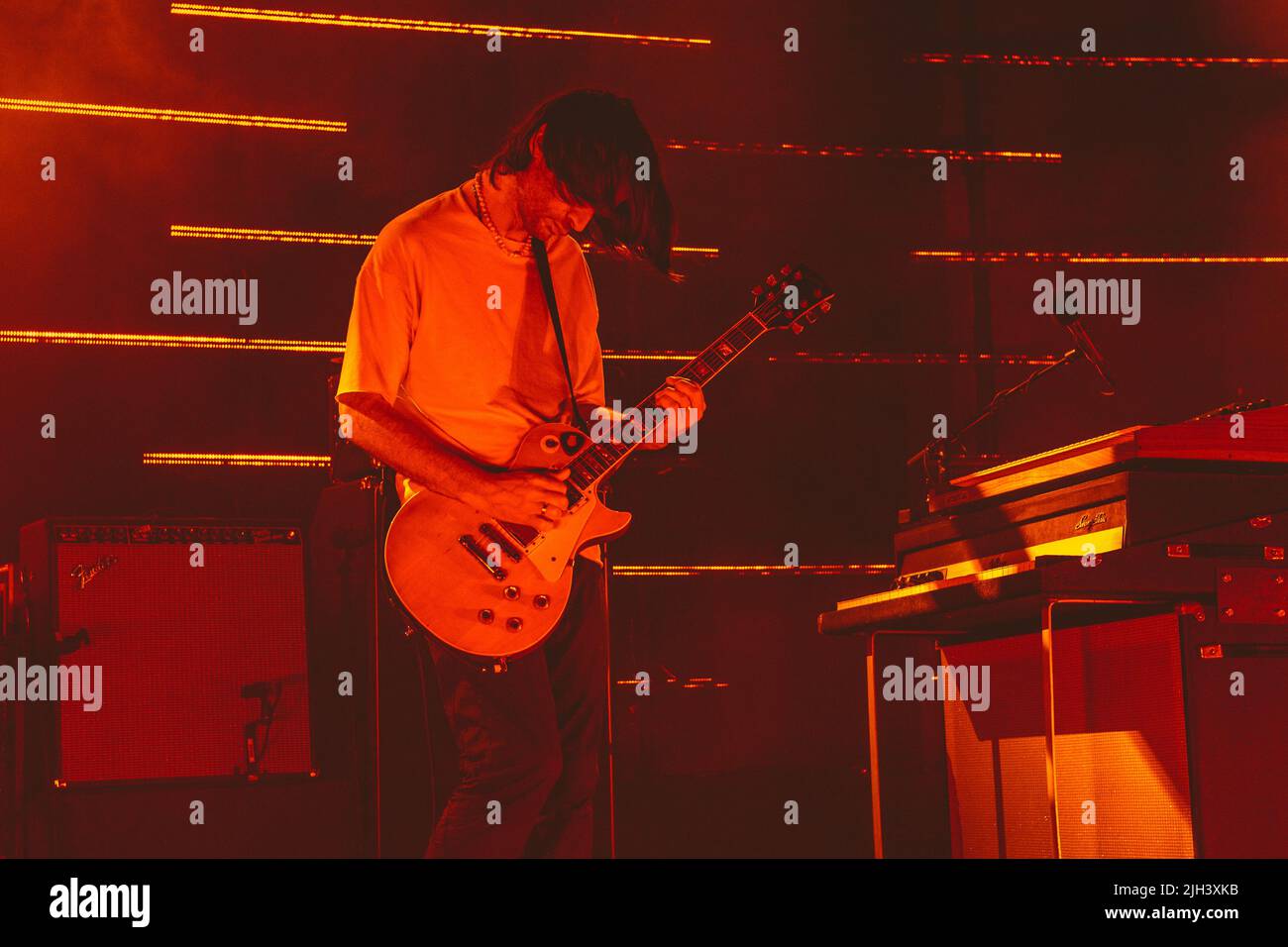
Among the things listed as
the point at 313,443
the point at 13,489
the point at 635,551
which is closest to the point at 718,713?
the point at 635,551

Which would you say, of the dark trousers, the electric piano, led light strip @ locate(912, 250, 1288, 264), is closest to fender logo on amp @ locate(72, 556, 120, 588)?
the dark trousers

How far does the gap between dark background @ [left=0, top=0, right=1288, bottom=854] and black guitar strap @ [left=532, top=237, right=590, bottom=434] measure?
3.03ft

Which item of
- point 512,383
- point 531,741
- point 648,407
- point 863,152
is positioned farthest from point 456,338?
point 863,152

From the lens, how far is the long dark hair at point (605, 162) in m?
2.88

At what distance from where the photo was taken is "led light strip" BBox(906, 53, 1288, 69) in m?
4.77

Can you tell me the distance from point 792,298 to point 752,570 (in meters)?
1.34

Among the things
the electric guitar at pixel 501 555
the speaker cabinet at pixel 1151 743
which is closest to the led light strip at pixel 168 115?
the electric guitar at pixel 501 555

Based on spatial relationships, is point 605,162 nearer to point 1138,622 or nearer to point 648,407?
point 648,407

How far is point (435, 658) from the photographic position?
9.07 feet

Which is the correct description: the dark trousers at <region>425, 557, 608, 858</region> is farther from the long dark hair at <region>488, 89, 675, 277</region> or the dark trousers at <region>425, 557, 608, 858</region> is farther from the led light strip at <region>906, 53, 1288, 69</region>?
the led light strip at <region>906, 53, 1288, 69</region>

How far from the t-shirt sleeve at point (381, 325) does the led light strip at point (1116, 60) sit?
2.51 m

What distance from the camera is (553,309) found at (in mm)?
2973

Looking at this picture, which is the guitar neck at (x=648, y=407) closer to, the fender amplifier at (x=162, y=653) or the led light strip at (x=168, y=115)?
the fender amplifier at (x=162, y=653)

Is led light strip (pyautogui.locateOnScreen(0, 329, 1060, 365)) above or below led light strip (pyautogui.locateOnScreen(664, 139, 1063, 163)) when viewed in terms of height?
below
